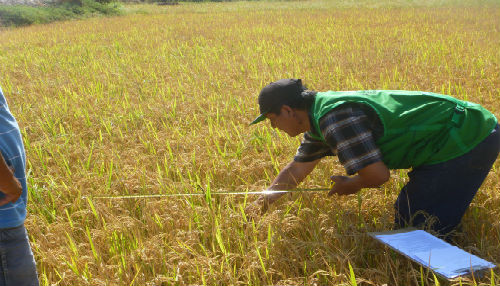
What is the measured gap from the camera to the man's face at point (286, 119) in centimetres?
185

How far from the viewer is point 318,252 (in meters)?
1.75

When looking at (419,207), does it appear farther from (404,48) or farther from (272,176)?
(404,48)

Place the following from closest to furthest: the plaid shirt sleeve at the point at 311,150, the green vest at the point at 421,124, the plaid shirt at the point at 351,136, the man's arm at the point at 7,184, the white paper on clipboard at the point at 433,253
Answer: the man's arm at the point at 7,184, the white paper on clipboard at the point at 433,253, the plaid shirt at the point at 351,136, the green vest at the point at 421,124, the plaid shirt sleeve at the point at 311,150

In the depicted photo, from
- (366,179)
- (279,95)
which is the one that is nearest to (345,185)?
(366,179)

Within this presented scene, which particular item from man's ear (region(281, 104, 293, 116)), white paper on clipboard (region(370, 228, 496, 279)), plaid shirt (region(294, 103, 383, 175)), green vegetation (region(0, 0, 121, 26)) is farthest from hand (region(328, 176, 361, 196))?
green vegetation (region(0, 0, 121, 26))

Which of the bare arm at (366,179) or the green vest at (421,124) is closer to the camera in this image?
the bare arm at (366,179)

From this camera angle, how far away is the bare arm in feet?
5.52

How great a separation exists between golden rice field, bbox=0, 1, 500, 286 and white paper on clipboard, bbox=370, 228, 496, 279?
5 cm

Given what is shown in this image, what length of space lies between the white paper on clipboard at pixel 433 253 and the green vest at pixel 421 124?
38cm

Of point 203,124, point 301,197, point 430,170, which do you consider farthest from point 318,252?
point 203,124

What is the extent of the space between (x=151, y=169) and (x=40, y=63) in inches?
241

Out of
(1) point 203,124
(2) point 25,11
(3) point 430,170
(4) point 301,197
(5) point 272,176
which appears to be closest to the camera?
(3) point 430,170

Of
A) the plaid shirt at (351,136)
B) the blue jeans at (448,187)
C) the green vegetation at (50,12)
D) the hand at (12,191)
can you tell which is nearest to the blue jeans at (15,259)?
the hand at (12,191)

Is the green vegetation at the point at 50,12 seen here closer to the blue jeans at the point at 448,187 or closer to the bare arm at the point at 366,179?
the bare arm at the point at 366,179
